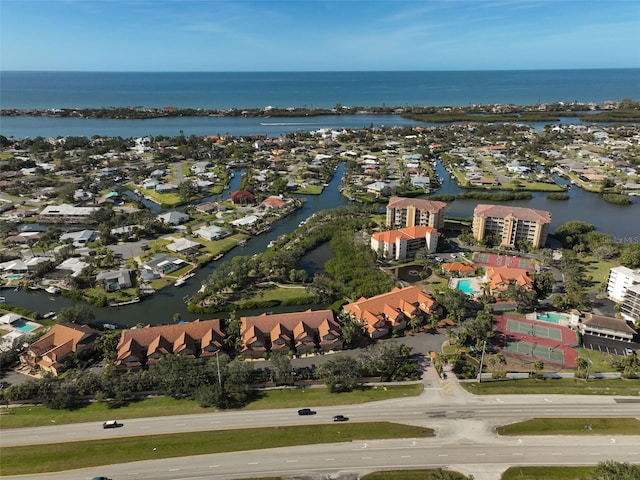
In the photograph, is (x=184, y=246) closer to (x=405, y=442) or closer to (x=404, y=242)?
(x=404, y=242)

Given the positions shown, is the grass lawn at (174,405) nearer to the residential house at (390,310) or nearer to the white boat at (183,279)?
the residential house at (390,310)

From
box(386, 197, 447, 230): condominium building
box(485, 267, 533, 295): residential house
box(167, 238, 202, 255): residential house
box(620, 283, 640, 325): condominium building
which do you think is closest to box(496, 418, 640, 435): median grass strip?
box(620, 283, 640, 325): condominium building

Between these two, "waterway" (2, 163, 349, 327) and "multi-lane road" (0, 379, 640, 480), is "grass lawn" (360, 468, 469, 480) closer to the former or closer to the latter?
"multi-lane road" (0, 379, 640, 480)

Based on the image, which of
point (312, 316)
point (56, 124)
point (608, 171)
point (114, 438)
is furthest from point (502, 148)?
point (56, 124)

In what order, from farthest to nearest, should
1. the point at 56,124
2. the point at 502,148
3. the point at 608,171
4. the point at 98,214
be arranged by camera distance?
the point at 56,124, the point at 502,148, the point at 608,171, the point at 98,214

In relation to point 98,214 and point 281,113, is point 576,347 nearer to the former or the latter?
point 98,214

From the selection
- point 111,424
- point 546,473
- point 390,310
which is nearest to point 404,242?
point 390,310

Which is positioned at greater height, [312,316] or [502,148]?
[502,148]

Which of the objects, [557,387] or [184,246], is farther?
[184,246]
